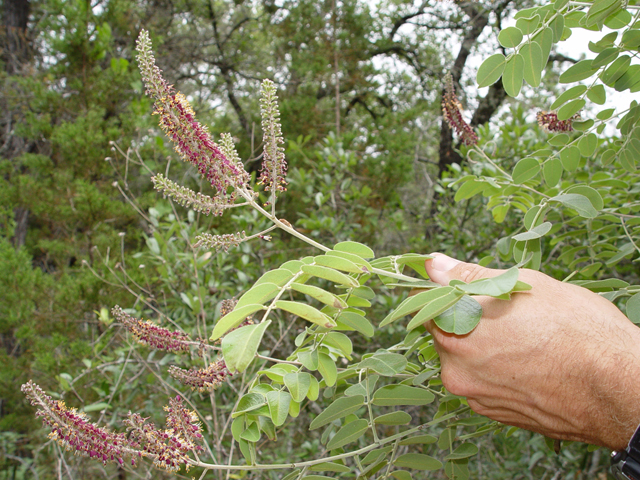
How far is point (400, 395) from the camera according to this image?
124cm

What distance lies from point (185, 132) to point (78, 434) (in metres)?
0.85

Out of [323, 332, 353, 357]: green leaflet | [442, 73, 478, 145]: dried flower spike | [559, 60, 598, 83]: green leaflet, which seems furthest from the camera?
[442, 73, 478, 145]: dried flower spike

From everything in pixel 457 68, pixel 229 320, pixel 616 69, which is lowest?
pixel 229 320

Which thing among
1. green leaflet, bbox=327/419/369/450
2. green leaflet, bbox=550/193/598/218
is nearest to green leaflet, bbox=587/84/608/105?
green leaflet, bbox=550/193/598/218

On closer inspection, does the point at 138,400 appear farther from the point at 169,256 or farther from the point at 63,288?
the point at 169,256

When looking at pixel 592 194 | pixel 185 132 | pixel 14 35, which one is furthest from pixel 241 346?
pixel 14 35

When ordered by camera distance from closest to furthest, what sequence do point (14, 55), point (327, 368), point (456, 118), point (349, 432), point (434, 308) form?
point (434, 308) → point (327, 368) → point (349, 432) → point (456, 118) → point (14, 55)

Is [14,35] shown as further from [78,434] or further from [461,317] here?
[461,317]

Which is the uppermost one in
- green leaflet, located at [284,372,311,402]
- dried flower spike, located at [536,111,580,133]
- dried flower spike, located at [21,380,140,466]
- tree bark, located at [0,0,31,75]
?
tree bark, located at [0,0,31,75]

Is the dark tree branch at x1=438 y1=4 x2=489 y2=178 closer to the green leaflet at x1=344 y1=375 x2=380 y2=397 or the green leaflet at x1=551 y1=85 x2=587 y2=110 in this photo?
the green leaflet at x1=551 y1=85 x2=587 y2=110

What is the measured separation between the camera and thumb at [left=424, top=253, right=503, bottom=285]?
1.04 meters

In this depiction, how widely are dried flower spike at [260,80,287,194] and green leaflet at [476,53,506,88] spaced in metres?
0.69

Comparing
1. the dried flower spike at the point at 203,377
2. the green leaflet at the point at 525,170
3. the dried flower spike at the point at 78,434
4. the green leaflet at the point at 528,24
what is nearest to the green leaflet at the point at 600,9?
the green leaflet at the point at 528,24

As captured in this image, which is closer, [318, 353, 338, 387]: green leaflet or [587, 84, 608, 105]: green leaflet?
[318, 353, 338, 387]: green leaflet
